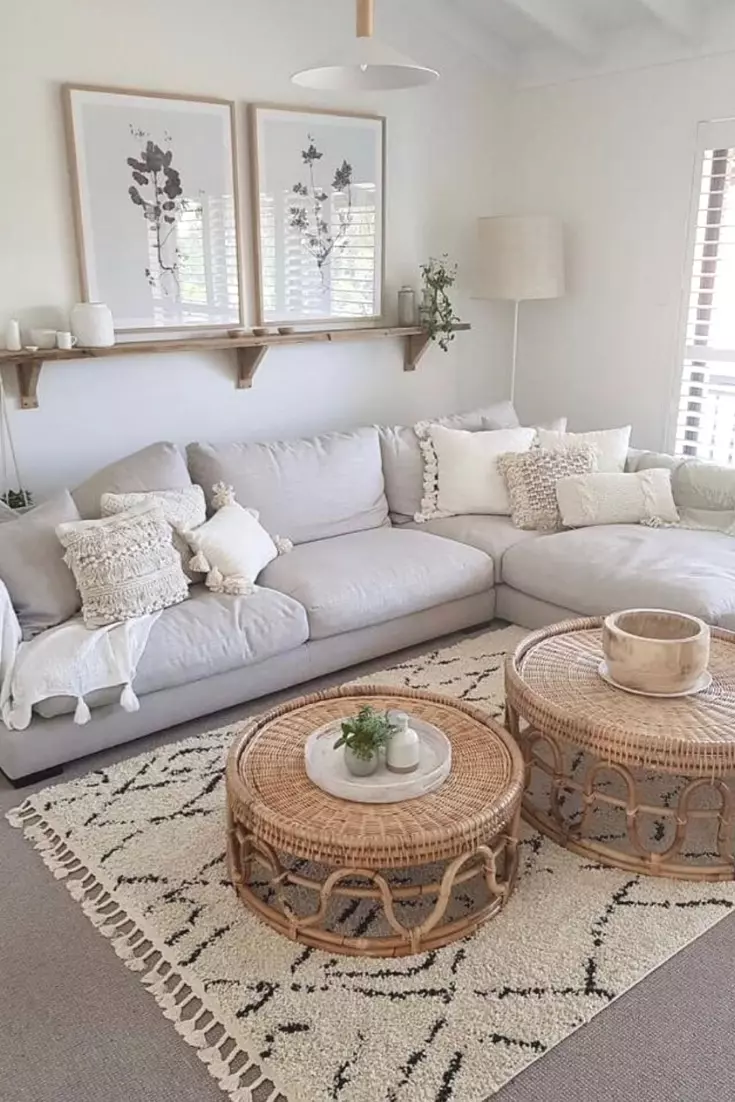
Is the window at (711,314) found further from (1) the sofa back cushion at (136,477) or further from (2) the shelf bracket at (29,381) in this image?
(2) the shelf bracket at (29,381)

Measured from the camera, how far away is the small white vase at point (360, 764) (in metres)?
2.19

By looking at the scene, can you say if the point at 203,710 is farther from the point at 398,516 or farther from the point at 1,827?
the point at 398,516

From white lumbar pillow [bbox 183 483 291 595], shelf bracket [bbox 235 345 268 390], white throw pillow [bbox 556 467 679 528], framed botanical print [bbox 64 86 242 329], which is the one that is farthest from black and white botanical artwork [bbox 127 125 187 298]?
white throw pillow [bbox 556 467 679 528]

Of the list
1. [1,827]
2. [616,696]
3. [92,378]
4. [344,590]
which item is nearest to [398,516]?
[344,590]

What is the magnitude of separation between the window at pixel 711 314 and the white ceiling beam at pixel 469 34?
118 cm

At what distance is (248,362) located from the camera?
4152 millimetres

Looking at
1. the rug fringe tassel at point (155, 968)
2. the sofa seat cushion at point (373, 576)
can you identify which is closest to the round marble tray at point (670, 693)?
the sofa seat cushion at point (373, 576)

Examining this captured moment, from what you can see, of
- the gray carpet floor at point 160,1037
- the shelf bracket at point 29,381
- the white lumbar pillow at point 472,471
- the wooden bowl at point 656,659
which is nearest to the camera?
the gray carpet floor at point 160,1037

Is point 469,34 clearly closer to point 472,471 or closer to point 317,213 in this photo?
point 317,213

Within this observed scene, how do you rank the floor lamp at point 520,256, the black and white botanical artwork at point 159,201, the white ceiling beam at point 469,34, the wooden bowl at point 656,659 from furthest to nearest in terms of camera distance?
the floor lamp at point 520,256 < the white ceiling beam at point 469,34 < the black and white botanical artwork at point 159,201 < the wooden bowl at point 656,659

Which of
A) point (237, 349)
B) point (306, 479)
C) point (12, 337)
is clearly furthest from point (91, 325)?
point (306, 479)

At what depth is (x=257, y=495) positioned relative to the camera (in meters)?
3.79

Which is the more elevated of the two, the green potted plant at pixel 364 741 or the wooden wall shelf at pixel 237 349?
Result: the wooden wall shelf at pixel 237 349

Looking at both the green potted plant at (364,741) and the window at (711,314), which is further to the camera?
the window at (711,314)
